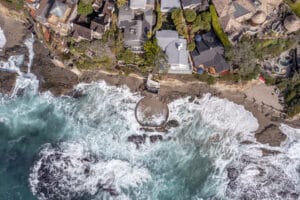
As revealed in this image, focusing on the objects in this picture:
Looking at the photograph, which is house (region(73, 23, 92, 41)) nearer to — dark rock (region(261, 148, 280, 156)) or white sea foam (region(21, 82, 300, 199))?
white sea foam (region(21, 82, 300, 199))

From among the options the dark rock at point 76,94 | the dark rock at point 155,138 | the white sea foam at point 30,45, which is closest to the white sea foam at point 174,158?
the dark rock at point 155,138

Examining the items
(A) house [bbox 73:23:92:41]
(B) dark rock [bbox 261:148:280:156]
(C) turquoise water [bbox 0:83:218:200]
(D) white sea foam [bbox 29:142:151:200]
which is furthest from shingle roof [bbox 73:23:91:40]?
(B) dark rock [bbox 261:148:280:156]

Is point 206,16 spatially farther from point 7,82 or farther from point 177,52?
point 7,82

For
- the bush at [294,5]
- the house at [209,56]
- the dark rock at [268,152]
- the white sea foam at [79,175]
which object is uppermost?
the bush at [294,5]

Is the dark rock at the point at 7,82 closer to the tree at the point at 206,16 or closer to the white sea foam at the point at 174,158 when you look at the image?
the white sea foam at the point at 174,158

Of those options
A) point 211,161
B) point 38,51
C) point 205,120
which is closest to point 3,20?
point 38,51
